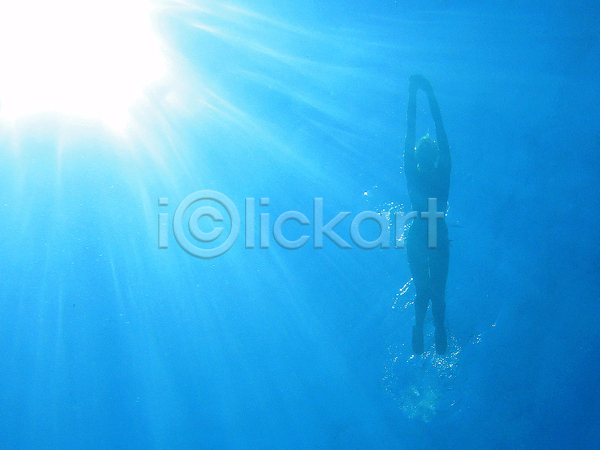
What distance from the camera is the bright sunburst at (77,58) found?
16.2ft

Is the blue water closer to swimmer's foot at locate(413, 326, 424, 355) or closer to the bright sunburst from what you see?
the bright sunburst

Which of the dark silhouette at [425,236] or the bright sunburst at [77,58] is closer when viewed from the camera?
the dark silhouette at [425,236]

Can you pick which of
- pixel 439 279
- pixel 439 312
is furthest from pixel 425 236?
pixel 439 312

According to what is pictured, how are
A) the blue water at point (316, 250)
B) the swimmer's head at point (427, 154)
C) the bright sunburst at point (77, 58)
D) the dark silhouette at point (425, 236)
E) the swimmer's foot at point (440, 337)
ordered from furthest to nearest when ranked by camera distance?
the blue water at point (316, 250) → the bright sunburst at point (77, 58) → the swimmer's foot at point (440, 337) → the dark silhouette at point (425, 236) → the swimmer's head at point (427, 154)

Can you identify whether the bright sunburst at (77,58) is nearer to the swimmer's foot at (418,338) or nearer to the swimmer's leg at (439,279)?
the swimmer's leg at (439,279)

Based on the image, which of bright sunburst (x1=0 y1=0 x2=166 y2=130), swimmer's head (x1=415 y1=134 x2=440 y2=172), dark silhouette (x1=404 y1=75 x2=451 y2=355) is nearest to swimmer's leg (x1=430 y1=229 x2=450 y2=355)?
dark silhouette (x1=404 y1=75 x2=451 y2=355)

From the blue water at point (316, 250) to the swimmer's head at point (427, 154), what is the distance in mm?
1812

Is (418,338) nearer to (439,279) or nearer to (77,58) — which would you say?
(439,279)

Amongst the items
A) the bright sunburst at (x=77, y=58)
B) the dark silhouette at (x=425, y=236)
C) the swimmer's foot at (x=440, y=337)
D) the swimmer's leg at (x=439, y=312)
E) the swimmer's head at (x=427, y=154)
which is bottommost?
the swimmer's foot at (x=440, y=337)

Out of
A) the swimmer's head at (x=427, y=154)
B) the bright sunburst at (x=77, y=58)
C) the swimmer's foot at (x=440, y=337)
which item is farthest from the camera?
the bright sunburst at (x=77, y=58)

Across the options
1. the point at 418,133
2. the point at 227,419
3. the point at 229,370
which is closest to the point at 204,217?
the point at 229,370

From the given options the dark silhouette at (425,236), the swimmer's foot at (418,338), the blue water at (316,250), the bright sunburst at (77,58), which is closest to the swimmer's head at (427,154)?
the dark silhouette at (425,236)

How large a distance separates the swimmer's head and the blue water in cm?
181

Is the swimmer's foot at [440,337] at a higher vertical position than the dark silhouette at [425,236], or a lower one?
lower
